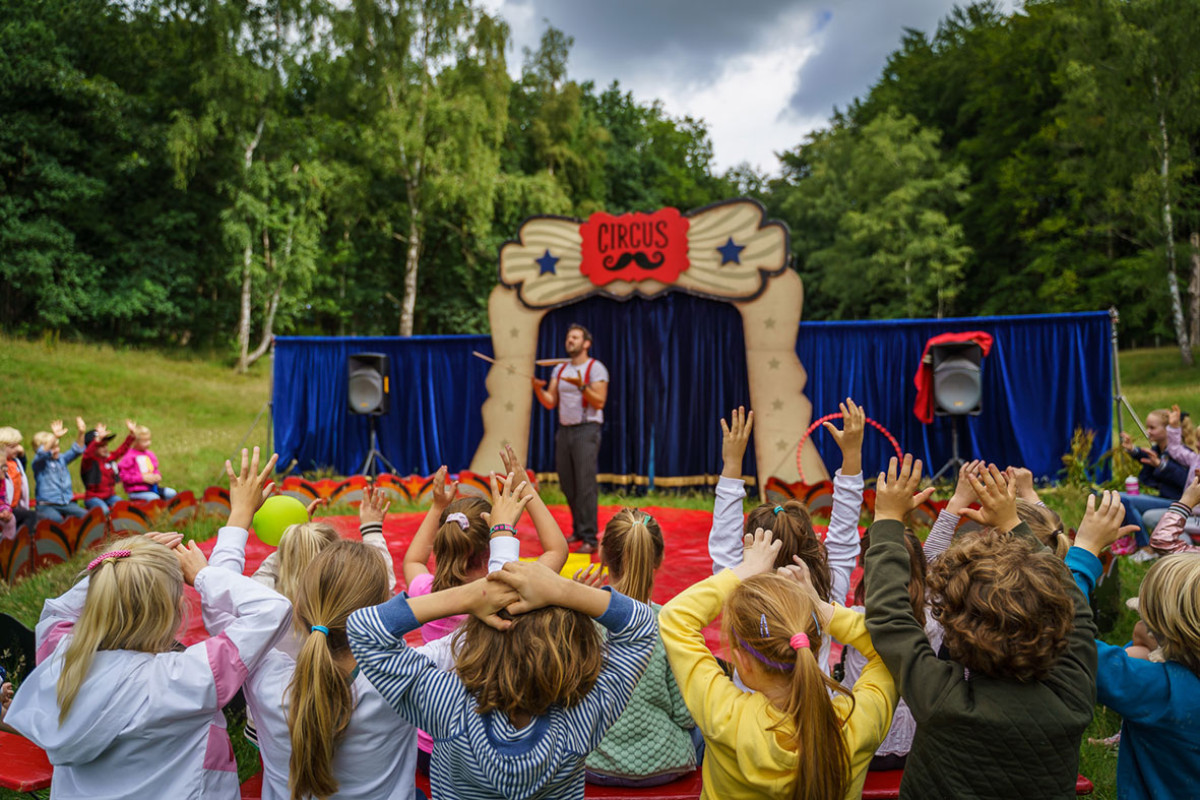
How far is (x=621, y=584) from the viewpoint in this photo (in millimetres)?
1899

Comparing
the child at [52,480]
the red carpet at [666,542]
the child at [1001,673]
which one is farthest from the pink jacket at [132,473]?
the child at [1001,673]

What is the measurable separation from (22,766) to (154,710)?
0.79 meters

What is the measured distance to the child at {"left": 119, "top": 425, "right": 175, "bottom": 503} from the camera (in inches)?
215

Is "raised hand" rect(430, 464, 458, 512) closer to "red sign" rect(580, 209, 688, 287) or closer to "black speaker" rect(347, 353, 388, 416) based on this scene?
"red sign" rect(580, 209, 688, 287)

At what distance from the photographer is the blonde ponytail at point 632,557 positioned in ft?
6.17

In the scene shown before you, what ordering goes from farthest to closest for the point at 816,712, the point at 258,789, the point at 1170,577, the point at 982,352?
1. the point at 982,352
2. the point at 258,789
3. the point at 1170,577
4. the point at 816,712

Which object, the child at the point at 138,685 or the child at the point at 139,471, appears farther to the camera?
the child at the point at 139,471

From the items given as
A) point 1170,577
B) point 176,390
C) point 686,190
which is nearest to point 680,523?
point 1170,577

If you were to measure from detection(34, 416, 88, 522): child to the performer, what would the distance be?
303cm

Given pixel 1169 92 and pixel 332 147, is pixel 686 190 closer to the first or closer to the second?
pixel 332 147

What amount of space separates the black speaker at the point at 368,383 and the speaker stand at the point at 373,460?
188mm

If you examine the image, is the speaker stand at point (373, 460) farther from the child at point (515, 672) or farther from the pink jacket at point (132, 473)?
the child at point (515, 672)

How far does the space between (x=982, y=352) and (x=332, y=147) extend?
578 inches

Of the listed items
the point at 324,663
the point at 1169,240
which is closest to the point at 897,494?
the point at 324,663
